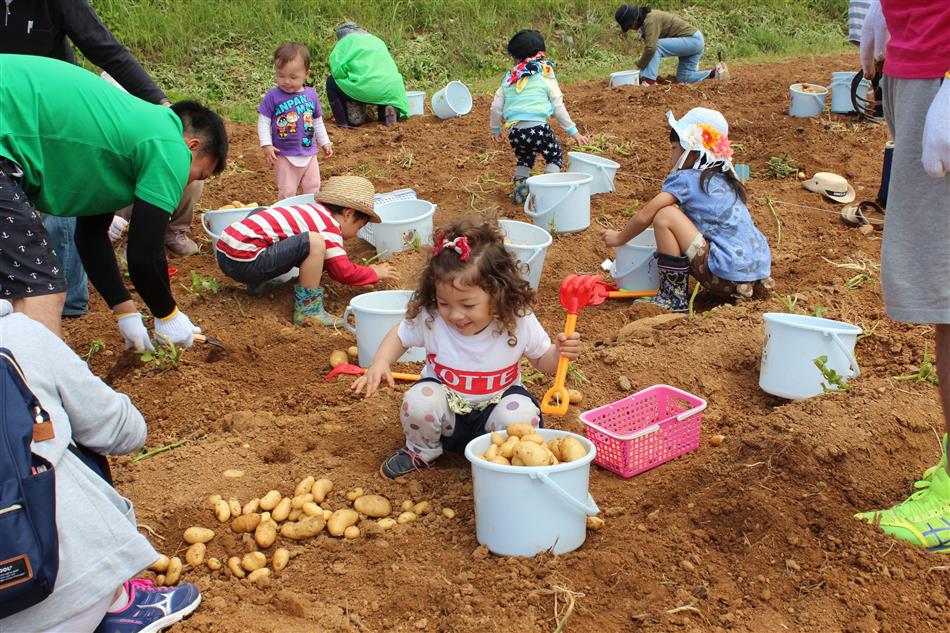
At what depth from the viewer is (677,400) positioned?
3.21 m

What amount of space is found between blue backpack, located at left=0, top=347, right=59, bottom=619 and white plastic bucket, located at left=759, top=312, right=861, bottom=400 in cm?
257

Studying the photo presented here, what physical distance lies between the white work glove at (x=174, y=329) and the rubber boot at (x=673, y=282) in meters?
2.33

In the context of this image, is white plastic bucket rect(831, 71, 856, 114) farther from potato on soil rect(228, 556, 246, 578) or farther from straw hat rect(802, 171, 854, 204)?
potato on soil rect(228, 556, 246, 578)

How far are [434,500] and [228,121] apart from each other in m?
6.65

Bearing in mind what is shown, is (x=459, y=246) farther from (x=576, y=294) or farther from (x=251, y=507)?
(x=251, y=507)

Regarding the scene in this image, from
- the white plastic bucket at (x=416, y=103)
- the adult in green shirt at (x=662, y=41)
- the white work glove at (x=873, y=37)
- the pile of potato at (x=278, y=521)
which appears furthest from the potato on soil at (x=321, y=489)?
the adult in green shirt at (x=662, y=41)

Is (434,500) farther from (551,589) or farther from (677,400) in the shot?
(677,400)

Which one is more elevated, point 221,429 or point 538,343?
point 538,343

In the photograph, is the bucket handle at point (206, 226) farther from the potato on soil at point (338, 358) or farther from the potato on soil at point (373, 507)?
the potato on soil at point (373, 507)

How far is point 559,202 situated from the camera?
5.36 m

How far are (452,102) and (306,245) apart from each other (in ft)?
15.6

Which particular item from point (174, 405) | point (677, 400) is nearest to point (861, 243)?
point (677, 400)

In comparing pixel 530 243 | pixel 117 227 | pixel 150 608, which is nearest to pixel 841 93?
pixel 530 243

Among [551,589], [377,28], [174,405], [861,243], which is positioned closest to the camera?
[551,589]
